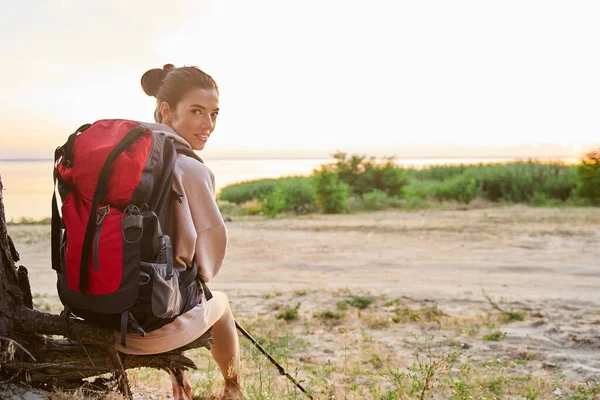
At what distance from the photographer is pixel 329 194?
1855 centimetres

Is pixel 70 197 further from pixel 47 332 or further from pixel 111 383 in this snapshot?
pixel 111 383

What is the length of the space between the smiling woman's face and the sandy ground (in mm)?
2476

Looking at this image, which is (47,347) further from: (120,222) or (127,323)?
(120,222)

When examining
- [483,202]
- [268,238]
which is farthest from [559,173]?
[268,238]

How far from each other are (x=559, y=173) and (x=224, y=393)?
2150 cm

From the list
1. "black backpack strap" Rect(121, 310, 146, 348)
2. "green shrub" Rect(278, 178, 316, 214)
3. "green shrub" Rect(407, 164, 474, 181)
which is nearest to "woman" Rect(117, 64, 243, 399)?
"black backpack strap" Rect(121, 310, 146, 348)

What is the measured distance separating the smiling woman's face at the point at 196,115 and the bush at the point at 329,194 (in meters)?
15.2

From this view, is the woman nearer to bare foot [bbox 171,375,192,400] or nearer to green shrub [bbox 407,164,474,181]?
bare foot [bbox 171,375,192,400]

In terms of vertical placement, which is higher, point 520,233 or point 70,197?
point 70,197

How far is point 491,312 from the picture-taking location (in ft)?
21.0

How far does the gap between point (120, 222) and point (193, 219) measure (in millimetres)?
394

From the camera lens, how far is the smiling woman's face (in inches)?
123

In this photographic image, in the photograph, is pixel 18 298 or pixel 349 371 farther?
pixel 349 371

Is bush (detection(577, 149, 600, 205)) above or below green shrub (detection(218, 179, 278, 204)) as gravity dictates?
above
